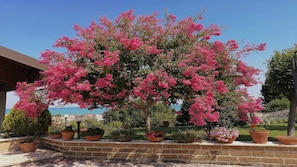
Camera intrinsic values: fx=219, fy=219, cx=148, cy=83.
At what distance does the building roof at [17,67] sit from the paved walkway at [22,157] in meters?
3.14

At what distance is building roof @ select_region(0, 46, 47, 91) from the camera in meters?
7.72

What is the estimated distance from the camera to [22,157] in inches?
264

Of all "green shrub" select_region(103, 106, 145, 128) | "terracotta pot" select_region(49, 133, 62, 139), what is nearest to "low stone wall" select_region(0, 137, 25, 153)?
"terracotta pot" select_region(49, 133, 62, 139)

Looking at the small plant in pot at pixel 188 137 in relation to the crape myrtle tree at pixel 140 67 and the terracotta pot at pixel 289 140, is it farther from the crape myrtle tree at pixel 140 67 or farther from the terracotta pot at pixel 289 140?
the terracotta pot at pixel 289 140

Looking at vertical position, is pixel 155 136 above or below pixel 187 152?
above

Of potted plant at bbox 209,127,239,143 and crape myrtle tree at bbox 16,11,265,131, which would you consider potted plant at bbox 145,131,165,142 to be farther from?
potted plant at bbox 209,127,239,143

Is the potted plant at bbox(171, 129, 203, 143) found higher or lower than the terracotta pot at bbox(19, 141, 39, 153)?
higher

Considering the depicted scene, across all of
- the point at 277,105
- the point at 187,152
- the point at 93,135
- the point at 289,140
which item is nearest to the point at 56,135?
the point at 93,135

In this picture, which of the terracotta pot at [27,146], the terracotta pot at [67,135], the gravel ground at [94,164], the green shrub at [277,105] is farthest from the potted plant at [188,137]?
the green shrub at [277,105]

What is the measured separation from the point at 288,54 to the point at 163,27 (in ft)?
17.9

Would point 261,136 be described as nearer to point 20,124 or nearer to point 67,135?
point 67,135

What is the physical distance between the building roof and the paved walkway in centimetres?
314

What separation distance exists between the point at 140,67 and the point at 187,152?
2.80 m

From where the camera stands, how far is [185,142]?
21.1 ft
